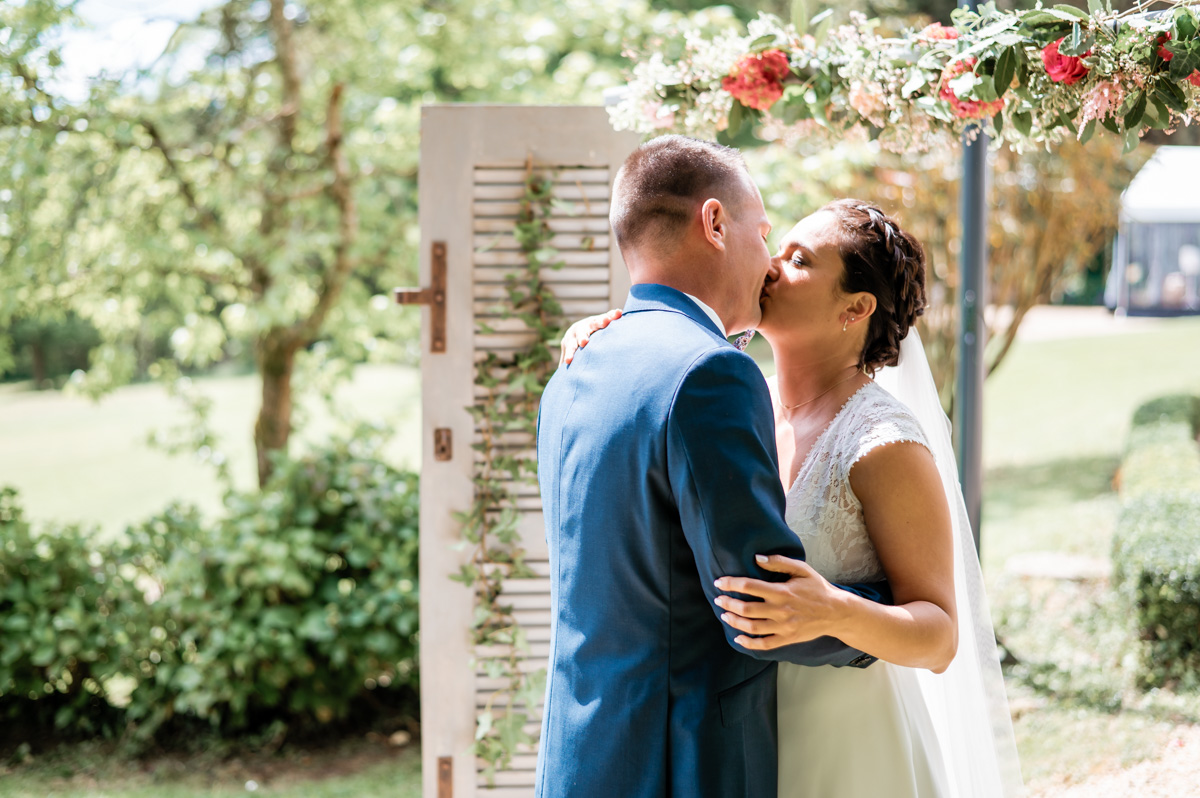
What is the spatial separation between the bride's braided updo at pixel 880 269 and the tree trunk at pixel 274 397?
4679 millimetres

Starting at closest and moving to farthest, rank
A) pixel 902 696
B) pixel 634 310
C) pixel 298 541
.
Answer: pixel 634 310
pixel 902 696
pixel 298 541

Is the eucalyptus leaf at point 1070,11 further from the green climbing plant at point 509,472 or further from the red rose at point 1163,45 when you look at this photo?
the green climbing plant at point 509,472

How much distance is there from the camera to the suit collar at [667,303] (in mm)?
1766

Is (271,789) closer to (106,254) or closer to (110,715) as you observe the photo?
(110,715)

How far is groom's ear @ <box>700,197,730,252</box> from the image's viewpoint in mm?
1804

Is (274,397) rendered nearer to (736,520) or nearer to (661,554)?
(661,554)

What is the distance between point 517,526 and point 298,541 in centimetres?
195

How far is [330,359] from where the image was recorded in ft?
20.6

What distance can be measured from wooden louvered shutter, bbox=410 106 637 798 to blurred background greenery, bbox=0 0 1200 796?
4.98ft

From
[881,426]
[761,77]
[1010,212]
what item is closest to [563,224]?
[761,77]

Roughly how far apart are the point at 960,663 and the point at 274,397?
4.92 meters

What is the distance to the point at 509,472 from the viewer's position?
3.26 meters

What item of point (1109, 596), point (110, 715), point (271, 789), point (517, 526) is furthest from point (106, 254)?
point (1109, 596)

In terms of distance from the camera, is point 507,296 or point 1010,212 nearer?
point 507,296
